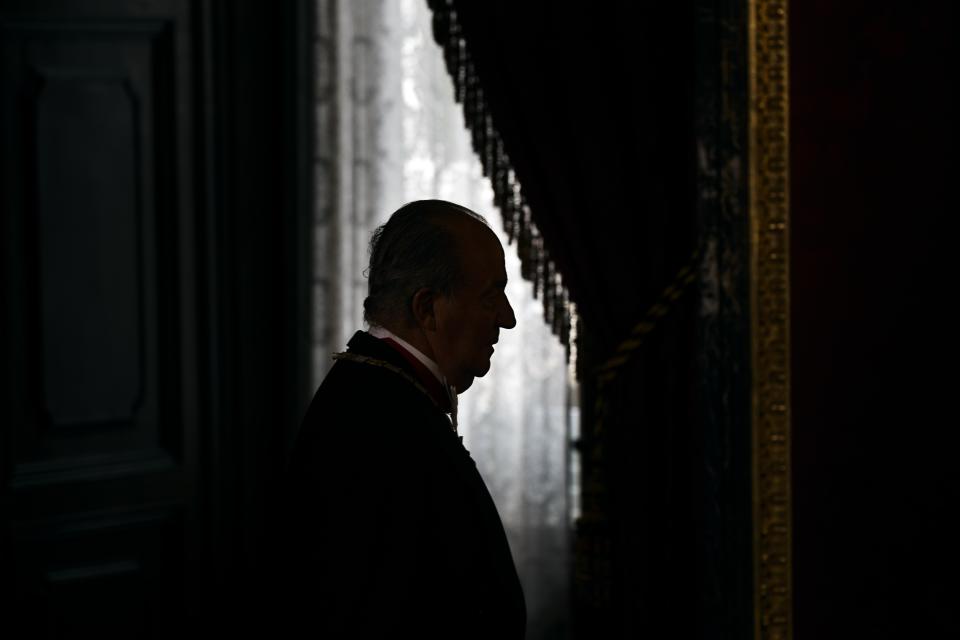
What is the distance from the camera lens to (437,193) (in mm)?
3066

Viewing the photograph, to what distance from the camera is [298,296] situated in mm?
3182

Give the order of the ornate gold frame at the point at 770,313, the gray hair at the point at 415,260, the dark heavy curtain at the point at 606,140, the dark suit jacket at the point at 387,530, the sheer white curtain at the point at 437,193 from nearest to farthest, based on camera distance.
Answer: the dark suit jacket at the point at 387,530, the gray hair at the point at 415,260, the ornate gold frame at the point at 770,313, the dark heavy curtain at the point at 606,140, the sheer white curtain at the point at 437,193

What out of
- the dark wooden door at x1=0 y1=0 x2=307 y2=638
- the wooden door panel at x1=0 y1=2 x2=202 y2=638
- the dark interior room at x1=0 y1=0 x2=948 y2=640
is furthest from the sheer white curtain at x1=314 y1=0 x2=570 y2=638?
the wooden door panel at x1=0 y1=2 x2=202 y2=638

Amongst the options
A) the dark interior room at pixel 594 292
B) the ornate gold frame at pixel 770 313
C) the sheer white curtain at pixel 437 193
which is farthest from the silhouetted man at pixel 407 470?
the sheer white curtain at pixel 437 193

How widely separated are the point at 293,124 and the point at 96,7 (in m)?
0.63

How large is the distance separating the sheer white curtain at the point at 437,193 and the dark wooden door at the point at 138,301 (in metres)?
0.16

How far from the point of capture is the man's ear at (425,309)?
4.37 feet

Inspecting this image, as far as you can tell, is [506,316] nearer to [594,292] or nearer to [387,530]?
[387,530]

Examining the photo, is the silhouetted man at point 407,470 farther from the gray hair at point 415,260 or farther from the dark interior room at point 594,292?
the dark interior room at point 594,292
